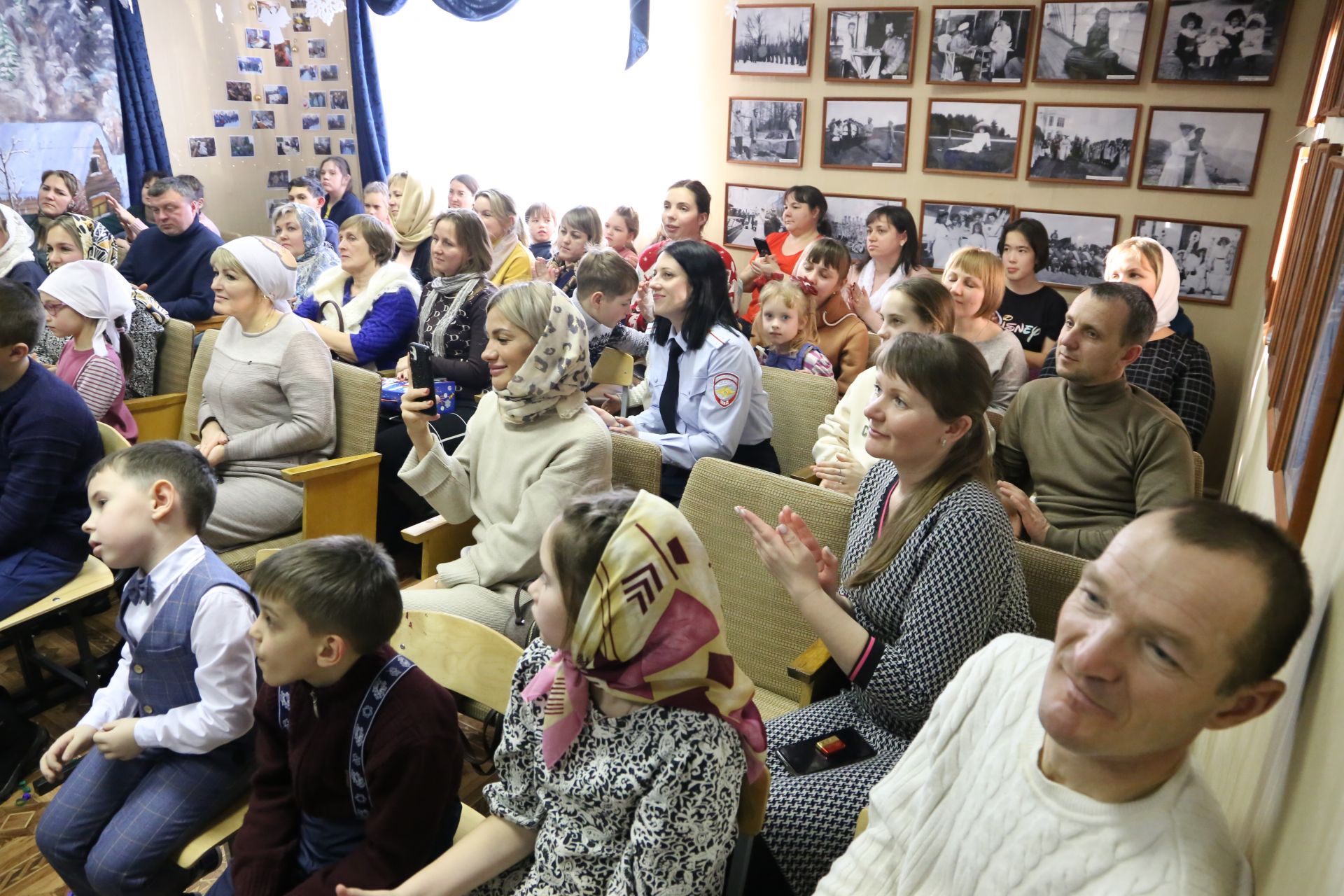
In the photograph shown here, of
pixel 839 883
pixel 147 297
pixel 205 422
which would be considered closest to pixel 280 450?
pixel 205 422

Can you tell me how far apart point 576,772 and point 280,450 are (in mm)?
2233

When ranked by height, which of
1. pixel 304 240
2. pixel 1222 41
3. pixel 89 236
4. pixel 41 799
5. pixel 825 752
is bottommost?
pixel 41 799

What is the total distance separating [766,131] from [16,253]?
4.30 meters

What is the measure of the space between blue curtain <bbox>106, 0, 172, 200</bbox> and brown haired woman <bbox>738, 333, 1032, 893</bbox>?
6.36 metres

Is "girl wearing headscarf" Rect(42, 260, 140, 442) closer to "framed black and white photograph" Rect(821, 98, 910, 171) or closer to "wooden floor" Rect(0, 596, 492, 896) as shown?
"wooden floor" Rect(0, 596, 492, 896)

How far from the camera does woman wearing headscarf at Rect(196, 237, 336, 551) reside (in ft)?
10.6

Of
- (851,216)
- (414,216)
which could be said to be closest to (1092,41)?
(851,216)

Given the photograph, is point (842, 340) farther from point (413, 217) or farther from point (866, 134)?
point (413, 217)

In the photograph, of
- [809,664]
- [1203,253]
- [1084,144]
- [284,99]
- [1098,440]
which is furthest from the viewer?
[284,99]

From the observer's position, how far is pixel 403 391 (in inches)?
147

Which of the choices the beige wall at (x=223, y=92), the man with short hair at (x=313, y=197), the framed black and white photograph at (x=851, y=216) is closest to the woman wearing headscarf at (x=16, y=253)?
the man with short hair at (x=313, y=197)

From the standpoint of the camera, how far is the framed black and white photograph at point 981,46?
16.9ft

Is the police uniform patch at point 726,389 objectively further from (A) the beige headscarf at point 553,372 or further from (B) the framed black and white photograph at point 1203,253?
(B) the framed black and white photograph at point 1203,253

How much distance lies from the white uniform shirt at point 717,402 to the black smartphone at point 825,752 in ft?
4.51
